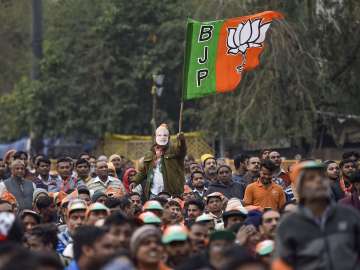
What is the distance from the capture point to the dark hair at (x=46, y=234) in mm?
11828

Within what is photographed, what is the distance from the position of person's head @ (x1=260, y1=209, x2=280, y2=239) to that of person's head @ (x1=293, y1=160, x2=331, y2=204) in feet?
7.08

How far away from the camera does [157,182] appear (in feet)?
54.4

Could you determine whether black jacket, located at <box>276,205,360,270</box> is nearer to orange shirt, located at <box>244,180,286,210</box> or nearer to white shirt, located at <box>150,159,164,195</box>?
orange shirt, located at <box>244,180,286,210</box>

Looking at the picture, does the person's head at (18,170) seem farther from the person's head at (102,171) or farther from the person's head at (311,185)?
the person's head at (311,185)

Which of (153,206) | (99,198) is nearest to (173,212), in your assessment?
(153,206)

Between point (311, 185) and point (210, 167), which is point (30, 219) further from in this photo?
point (210, 167)

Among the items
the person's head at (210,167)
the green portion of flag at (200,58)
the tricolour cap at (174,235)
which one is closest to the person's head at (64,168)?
the person's head at (210,167)

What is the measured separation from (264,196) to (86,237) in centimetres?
645

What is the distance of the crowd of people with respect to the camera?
9.02m

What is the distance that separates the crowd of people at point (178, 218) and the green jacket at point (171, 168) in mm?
12

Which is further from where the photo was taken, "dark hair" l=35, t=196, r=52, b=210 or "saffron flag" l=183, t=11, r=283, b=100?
"saffron flag" l=183, t=11, r=283, b=100

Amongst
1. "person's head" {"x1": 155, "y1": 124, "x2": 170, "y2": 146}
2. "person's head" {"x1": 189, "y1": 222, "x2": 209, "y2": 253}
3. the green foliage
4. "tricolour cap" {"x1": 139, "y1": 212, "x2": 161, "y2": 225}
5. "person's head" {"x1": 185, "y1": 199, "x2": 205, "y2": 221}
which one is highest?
the green foliage

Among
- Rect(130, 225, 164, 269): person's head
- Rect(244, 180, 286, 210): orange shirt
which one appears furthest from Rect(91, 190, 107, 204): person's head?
Rect(130, 225, 164, 269): person's head

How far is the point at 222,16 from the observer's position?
101 ft
